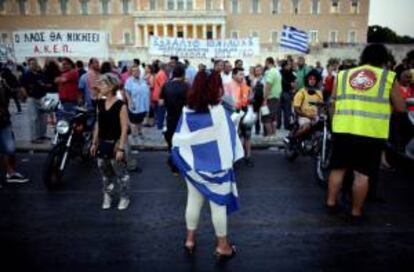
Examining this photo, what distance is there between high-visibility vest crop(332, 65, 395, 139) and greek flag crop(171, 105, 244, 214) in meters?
1.65

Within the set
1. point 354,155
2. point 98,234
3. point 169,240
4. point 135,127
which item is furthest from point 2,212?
point 135,127

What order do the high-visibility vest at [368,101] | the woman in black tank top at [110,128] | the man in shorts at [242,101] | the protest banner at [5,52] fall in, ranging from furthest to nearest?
the protest banner at [5,52] → the man in shorts at [242,101] → the woman in black tank top at [110,128] → the high-visibility vest at [368,101]

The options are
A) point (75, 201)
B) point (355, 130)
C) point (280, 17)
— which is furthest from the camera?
point (280, 17)

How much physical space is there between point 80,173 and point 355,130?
4552mm

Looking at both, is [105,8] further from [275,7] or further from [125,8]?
[275,7]

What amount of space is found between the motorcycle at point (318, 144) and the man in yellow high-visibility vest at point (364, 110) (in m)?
1.33

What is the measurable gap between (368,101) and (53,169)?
4.33m

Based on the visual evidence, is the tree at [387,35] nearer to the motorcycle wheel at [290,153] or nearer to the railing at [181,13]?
the railing at [181,13]

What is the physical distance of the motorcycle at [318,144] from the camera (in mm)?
6859

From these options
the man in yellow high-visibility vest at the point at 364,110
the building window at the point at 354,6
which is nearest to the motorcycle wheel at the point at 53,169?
the man in yellow high-visibility vest at the point at 364,110

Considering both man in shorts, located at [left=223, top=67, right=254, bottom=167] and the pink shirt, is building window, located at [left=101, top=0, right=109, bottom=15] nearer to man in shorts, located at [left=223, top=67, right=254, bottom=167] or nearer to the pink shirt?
the pink shirt

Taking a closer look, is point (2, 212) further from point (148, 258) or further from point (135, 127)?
point (135, 127)

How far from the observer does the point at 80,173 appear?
786 cm

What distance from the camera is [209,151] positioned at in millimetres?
4242
